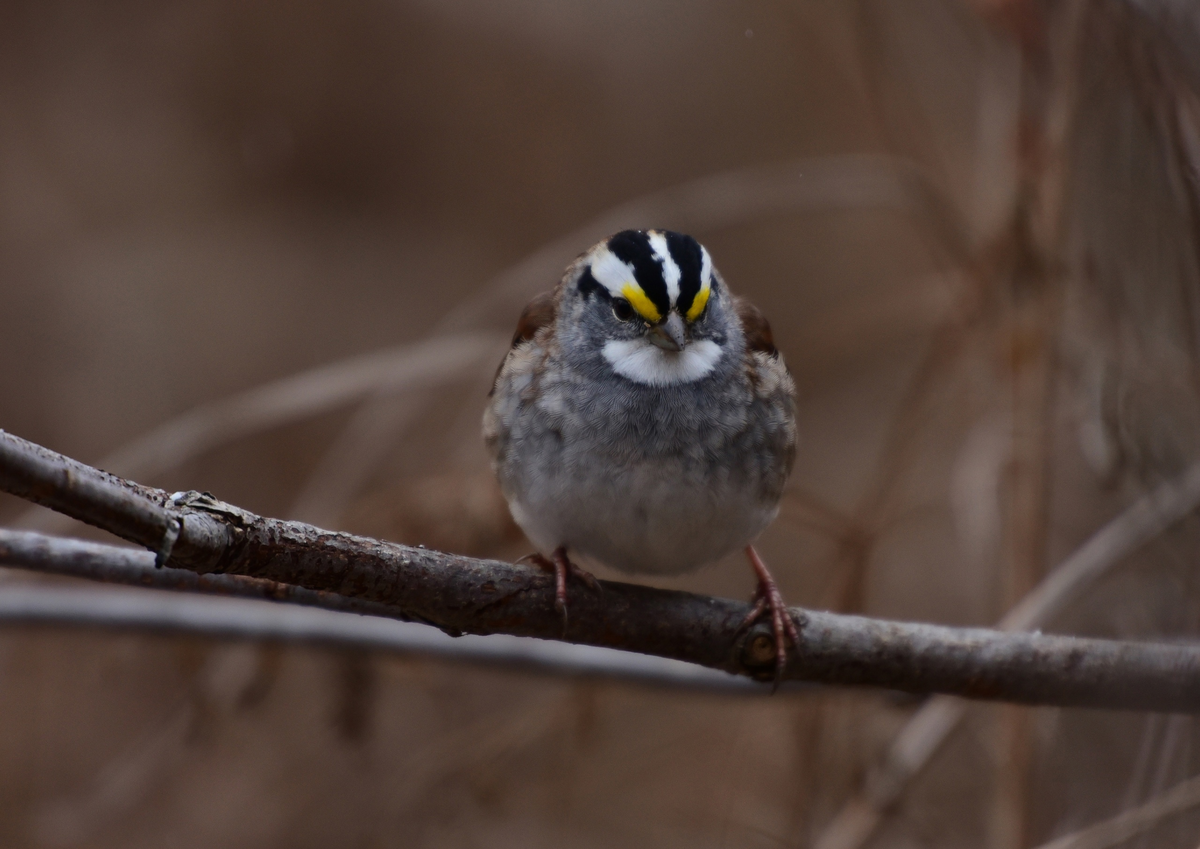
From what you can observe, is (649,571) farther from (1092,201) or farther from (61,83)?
(61,83)

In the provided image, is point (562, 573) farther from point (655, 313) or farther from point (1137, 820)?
point (1137, 820)

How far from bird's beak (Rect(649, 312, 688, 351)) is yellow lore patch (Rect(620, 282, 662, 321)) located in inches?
1.0

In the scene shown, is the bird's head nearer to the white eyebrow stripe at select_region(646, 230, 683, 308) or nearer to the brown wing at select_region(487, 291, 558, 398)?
the white eyebrow stripe at select_region(646, 230, 683, 308)

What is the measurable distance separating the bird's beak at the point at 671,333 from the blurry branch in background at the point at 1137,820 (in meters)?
1.39

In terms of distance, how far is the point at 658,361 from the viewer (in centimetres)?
292

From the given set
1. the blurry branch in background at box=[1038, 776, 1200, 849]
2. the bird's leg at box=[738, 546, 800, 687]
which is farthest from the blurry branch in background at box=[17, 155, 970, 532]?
the blurry branch in background at box=[1038, 776, 1200, 849]

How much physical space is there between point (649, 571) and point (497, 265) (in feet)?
19.2

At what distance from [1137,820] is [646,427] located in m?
1.33

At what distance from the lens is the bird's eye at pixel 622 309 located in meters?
2.92

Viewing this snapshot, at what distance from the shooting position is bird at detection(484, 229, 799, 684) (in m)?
2.76

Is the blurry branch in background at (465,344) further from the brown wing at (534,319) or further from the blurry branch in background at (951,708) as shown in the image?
the blurry branch in background at (951,708)

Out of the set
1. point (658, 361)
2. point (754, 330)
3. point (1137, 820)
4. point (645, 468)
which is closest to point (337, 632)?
point (645, 468)

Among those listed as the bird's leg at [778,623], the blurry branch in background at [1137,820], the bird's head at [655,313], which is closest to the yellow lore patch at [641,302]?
the bird's head at [655,313]

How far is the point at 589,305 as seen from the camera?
3.07m
